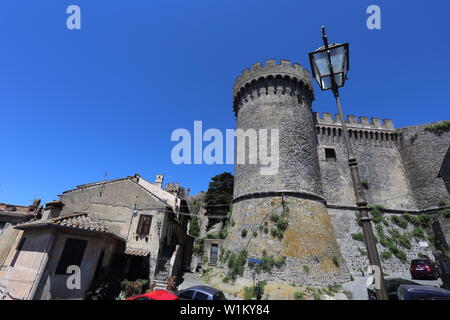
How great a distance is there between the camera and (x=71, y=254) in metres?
11.3

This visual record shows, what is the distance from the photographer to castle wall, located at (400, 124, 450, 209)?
19.3m

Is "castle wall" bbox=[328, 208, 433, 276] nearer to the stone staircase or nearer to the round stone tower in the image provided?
the round stone tower

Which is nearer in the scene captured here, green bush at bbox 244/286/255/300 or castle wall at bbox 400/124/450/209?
green bush at bbox 244/286/255/300

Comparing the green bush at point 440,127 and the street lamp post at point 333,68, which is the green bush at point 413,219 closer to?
the green bush at point 440,127

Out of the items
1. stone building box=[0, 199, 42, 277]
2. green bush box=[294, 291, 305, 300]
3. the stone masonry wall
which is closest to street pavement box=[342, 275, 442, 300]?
the stone masonry wall

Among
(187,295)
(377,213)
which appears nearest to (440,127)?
(377,213)

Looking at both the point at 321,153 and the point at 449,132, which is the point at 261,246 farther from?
the point at 449,132

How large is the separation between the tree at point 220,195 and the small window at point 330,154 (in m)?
15.3

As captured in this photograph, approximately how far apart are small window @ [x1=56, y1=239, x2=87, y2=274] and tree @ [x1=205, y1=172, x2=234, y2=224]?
19.8m

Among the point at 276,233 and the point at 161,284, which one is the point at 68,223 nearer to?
the point at 161,284

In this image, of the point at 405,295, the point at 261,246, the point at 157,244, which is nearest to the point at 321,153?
the point at 261,246

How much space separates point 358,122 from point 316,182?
11.0m

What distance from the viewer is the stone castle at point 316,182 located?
46.6 ft
